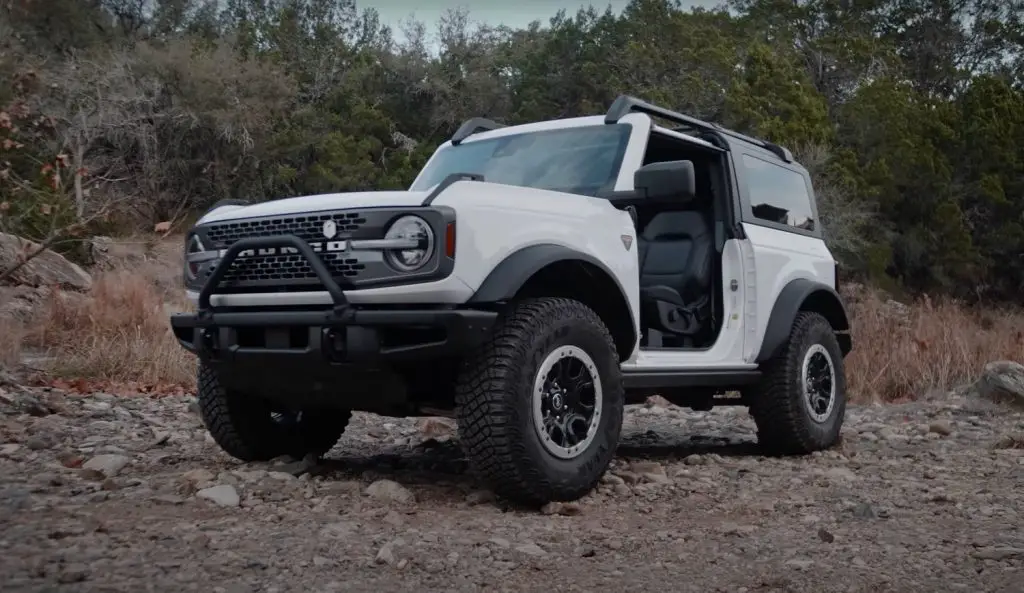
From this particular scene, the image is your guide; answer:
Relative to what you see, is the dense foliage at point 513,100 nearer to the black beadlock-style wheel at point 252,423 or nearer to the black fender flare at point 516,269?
the black beadlock-style wheel at point 252,423

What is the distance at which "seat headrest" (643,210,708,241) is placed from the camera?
6.15m

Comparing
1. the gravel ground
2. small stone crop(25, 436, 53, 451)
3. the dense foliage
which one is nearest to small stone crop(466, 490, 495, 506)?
the gravel ground

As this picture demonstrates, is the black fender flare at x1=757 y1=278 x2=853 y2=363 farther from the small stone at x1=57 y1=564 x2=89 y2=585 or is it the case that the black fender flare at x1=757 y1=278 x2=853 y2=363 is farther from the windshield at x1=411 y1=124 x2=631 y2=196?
the small stone at x1=57 y1=564 x2=89 y2=585

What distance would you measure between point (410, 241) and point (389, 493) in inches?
41.5

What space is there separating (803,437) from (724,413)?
11.1 ft

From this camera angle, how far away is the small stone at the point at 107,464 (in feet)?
14.6

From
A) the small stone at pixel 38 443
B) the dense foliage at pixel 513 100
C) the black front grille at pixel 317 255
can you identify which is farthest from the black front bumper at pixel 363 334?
the dense foliage at pixel 513 100

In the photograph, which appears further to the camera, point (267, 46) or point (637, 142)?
point (267, 46)

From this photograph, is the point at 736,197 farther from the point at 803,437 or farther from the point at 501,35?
the point at 501,35

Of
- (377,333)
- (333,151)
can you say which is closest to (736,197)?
(377,333)

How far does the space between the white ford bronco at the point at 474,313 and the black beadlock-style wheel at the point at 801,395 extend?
270mm

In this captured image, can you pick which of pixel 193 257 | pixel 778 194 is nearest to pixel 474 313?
pixel 193 257

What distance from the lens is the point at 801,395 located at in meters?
5.91

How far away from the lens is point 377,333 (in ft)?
12.3
